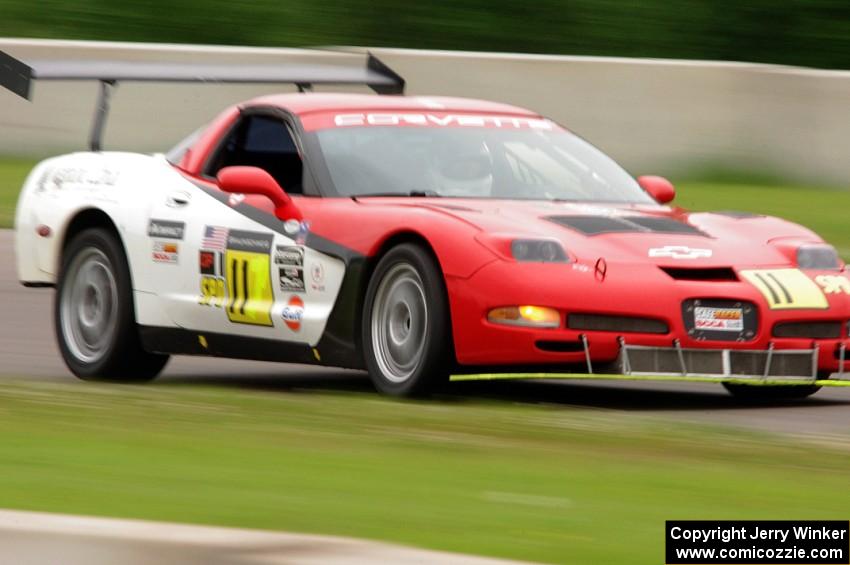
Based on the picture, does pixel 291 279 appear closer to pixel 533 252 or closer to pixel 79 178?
pixel 533 252

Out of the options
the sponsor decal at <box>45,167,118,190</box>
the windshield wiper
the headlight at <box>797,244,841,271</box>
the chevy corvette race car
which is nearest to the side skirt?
the chevy corvette race car

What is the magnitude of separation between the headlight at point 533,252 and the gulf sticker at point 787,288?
2.68ft

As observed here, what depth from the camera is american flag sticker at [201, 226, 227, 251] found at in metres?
9.48

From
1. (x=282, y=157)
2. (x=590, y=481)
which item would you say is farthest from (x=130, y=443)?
(x=282, y=157)

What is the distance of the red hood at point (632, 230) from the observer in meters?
8.46

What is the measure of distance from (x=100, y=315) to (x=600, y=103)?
9.93 metres

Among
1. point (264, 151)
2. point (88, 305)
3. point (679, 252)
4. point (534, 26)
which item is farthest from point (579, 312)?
point (534, 26)

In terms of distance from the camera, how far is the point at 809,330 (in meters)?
8.66

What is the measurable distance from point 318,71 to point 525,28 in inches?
445

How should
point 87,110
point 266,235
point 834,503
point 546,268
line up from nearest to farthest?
1. point 834,503
2. point 546,268
3. point 266,235
4. point 87,110

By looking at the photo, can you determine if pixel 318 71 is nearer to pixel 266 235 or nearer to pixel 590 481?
pixel 266 235

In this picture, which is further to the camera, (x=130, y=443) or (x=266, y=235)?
(x=266, y=235)

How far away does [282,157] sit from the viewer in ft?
31.9

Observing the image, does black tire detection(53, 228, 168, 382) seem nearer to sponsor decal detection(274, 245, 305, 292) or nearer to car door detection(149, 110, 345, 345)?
car door detection(149, 110, 345, 345)
